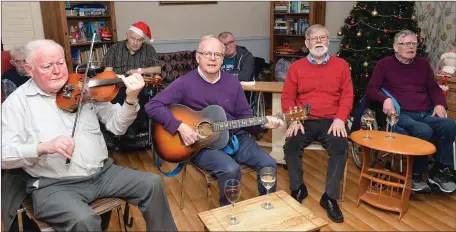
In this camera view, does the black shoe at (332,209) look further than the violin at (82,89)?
Yes

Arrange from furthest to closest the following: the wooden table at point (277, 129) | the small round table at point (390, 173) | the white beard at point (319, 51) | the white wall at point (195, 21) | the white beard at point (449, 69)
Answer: the white wall at point (195, 21) → the white beard at point (449, 69) → the wooden table at point (277, 129) → the white beard at point (319, 51) → the small round table at point (390, 173)

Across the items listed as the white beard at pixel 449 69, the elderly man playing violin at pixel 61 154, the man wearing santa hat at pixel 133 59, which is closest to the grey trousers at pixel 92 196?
the elderly man playing violin at pixel 61 154

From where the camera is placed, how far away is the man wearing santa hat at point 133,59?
3.54 metres

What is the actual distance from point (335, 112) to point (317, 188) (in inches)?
24.7

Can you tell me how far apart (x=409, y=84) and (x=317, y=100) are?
853 millimetres

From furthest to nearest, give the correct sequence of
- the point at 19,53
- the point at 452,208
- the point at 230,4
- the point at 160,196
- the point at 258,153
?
the point at 230,4 < the point at 19,53 < the point at 452,208 < the point at 258,153 < the point at 160,196

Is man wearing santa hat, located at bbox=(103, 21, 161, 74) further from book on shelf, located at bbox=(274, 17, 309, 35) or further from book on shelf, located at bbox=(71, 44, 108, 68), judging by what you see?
book on shelf, located at bbox=(274, 17, 309, 35)

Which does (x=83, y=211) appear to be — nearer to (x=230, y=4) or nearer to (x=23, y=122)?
(x=23, y=122)

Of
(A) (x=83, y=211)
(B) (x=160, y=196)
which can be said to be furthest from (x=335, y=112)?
(A) (x=83, y=211)

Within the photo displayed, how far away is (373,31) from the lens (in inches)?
172

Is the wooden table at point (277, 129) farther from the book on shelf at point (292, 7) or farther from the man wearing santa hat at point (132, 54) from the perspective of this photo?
the book on shelf at point (292, 7)

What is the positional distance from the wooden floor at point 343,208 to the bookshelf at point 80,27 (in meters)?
1.78

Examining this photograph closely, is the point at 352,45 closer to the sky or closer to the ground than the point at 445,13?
closer to the ground

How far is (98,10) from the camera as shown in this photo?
4379mm
